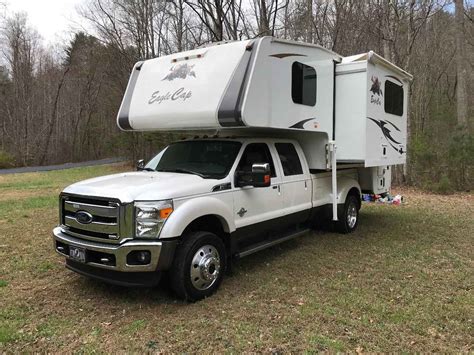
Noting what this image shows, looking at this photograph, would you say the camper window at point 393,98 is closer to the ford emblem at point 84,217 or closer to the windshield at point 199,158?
the windshield at point 199,158

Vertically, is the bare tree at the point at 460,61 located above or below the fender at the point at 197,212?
above

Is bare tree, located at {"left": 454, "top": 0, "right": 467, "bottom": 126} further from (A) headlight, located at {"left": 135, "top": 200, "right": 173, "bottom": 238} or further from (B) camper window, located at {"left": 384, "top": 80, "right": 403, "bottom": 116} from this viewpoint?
(A) headlight, located at {"left": 135, "top": 200, "right": 173, "bottom": 238}

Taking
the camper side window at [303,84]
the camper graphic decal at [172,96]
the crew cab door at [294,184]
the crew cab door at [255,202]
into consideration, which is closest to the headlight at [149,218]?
the crew cab door at [255,202]

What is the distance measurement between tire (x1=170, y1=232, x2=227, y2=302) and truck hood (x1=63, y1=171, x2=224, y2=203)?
21.6 inches

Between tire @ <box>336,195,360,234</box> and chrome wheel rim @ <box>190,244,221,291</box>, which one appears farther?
tire @ <box>336,195,360,234</box>

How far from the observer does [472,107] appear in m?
24.1

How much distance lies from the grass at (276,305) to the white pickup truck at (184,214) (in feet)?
1.27

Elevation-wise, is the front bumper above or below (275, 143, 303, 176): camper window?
below

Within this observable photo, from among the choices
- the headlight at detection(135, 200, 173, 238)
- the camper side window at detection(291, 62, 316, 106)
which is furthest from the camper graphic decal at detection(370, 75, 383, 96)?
the headlight at detection(135, 200, 173, 238)

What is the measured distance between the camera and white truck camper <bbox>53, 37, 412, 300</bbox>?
14.3 feet

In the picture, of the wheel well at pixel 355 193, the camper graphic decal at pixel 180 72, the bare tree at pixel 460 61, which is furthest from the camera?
the bare tree at pixel 460 61

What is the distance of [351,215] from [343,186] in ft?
2.40

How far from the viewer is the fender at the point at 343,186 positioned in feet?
24.9

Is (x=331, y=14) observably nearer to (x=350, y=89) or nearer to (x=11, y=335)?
(x=350, y=89)
